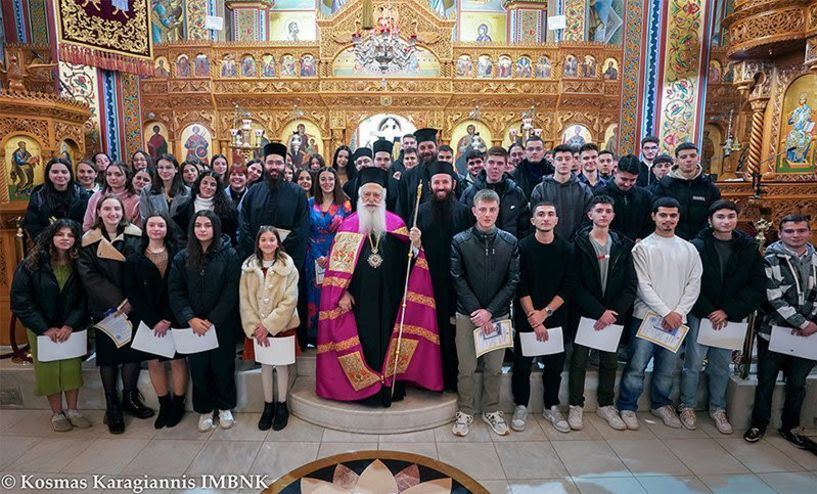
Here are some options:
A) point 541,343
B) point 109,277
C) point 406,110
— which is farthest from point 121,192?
point 406,110

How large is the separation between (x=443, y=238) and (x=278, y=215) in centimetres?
154

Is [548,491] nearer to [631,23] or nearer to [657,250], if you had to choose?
[657,250]

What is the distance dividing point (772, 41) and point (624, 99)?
2.47 m

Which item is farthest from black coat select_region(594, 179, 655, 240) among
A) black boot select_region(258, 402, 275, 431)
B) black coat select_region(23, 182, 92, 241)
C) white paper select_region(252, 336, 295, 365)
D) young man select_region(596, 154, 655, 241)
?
black coat select_region(23, 182, 92, 241)

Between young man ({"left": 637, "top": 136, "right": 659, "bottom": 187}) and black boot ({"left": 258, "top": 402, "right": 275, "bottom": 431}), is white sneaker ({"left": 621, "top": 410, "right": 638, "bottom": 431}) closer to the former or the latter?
young man ({"left": 637, "top": 136, "right": 659, "bottom": 187})

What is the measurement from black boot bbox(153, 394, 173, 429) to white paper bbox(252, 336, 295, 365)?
3.03 feet

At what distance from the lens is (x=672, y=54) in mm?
8758

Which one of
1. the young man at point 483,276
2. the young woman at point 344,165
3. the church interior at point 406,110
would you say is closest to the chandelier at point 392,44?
the church interior at point 406,110

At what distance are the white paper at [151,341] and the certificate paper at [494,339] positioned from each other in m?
2.34

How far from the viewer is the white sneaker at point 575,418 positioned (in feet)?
12.3

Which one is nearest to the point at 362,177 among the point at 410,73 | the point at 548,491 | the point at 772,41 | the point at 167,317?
A: the point at 167,317

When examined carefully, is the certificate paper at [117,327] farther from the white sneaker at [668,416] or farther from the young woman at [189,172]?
the white sneaker at [668,416]

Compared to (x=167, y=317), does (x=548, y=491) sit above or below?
below

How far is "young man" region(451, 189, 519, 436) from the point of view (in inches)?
137
